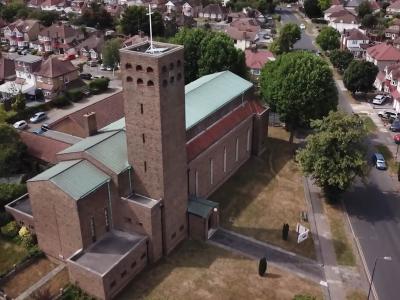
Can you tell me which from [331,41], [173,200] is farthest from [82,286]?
[331,41]

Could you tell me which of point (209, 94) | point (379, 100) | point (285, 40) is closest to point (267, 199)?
point (209, 94)

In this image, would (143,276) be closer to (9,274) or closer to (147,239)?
(147,239)

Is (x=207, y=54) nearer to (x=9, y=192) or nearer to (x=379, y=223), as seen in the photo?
(x=9, y=192)

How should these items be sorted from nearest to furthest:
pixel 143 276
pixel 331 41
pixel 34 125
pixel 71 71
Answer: pixel 143 276, pixel 34 125, pixel 71 71, pixel 331 41

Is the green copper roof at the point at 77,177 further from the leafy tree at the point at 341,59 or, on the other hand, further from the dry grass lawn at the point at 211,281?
the leafy tree at the point at 341,59

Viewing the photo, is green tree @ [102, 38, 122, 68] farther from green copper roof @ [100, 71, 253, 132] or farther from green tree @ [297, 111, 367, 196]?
green tree @ [297, 111, 367, 196]

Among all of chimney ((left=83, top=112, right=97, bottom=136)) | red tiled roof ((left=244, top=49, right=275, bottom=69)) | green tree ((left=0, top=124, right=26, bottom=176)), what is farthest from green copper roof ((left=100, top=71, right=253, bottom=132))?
red tiled roof ((left=244, top=49, right=275, bottom=69))

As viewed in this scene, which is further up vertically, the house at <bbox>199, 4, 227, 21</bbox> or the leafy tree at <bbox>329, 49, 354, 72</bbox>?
the house at <bbox>199, 4, 227, 21</bbox>
